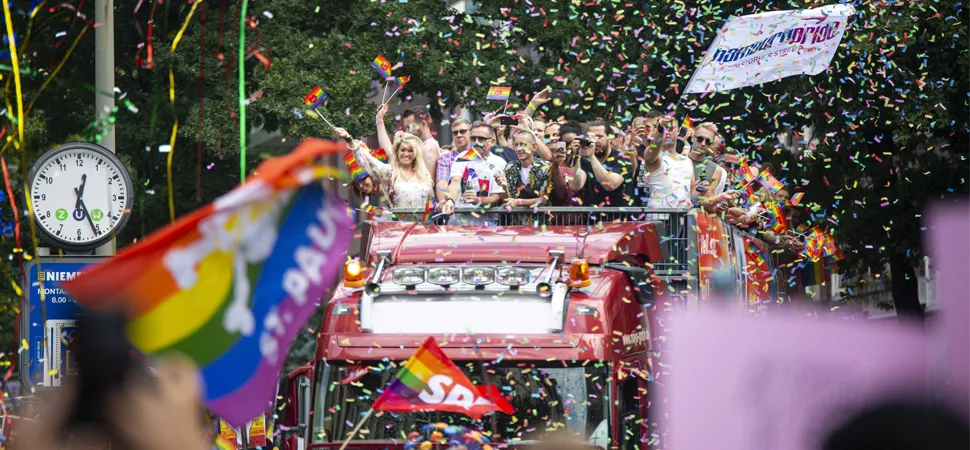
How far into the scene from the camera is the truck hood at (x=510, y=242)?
33.2 ft

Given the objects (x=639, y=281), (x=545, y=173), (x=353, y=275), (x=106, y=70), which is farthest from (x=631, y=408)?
Answer: (x=106, y=70)

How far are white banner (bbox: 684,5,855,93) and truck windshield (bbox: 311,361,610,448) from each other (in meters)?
6.11

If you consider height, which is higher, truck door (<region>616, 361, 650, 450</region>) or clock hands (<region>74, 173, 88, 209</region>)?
clock hands (<region>74, 173, 88, 209</region>)

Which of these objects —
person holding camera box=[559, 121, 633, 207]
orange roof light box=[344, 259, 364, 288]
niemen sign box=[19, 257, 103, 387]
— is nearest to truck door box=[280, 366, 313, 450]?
orange roof light box=[344, 259, 364, 288]

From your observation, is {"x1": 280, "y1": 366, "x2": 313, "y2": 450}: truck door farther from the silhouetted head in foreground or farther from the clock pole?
the silhouetted head in foreground

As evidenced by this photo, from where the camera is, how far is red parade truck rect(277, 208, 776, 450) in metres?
9.22

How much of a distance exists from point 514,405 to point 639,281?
1.44 m

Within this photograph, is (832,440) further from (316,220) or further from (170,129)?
(170,129)

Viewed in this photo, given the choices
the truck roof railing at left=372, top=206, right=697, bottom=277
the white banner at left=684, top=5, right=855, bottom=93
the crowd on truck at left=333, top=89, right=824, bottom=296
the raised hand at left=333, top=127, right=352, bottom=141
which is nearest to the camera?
the truck roof railing at left=372, top=206, right=697, bottom=277

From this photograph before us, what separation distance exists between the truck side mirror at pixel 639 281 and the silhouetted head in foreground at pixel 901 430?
670cm

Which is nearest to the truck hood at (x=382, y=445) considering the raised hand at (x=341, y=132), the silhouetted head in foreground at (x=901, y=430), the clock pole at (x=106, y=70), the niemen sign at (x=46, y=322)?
the niemen sign at (x=46, y=322)

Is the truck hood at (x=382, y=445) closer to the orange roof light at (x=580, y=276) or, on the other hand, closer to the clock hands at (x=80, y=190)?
the orange roof light at (x=580, y=276)

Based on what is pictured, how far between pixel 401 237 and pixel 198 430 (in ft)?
22.5

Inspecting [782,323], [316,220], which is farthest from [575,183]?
[316,220]
